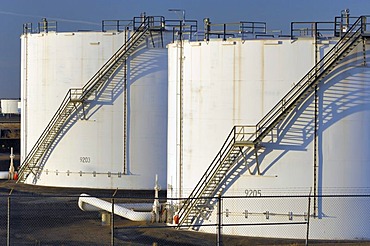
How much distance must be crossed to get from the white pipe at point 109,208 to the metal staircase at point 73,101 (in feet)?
34.0

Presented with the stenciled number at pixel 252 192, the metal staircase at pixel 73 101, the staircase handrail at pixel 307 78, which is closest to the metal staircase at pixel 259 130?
the staircase handrail at pixel 307 78

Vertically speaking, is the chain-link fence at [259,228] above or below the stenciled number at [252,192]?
below

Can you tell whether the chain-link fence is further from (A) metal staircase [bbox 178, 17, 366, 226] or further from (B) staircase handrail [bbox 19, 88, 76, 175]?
(B) staircase handrail [bbox 19, 88, 76, 175]

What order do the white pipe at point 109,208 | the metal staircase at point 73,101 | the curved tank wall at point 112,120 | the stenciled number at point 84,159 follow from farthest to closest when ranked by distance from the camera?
the stenciled number at point 84,159, the curved tank wall at point 112,120, the metal staircase at point 73,101, the white pipe at point 109,208

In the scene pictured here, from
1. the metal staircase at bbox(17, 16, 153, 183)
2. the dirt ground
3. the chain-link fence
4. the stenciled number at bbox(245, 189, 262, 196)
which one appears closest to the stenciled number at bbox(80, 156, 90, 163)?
the metal staircase at bbox(17, 16, 153, 183)

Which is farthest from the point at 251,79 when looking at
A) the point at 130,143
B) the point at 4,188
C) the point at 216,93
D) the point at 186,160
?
the point at 4,188

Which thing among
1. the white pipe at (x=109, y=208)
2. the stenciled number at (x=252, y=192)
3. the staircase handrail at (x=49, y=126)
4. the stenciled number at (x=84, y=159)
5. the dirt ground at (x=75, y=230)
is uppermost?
the staircase handrail at (x=49, y=126)

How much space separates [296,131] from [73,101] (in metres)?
17.3

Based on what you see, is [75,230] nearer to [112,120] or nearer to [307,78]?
[307,78]

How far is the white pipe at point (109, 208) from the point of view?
2938 centimetres

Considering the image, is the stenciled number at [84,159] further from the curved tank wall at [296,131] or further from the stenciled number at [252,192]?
the stenciled number at [252,192]

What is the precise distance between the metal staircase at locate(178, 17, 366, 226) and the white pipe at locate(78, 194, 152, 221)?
233 cm

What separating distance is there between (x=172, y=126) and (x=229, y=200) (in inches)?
158

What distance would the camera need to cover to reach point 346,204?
85.3 ft
